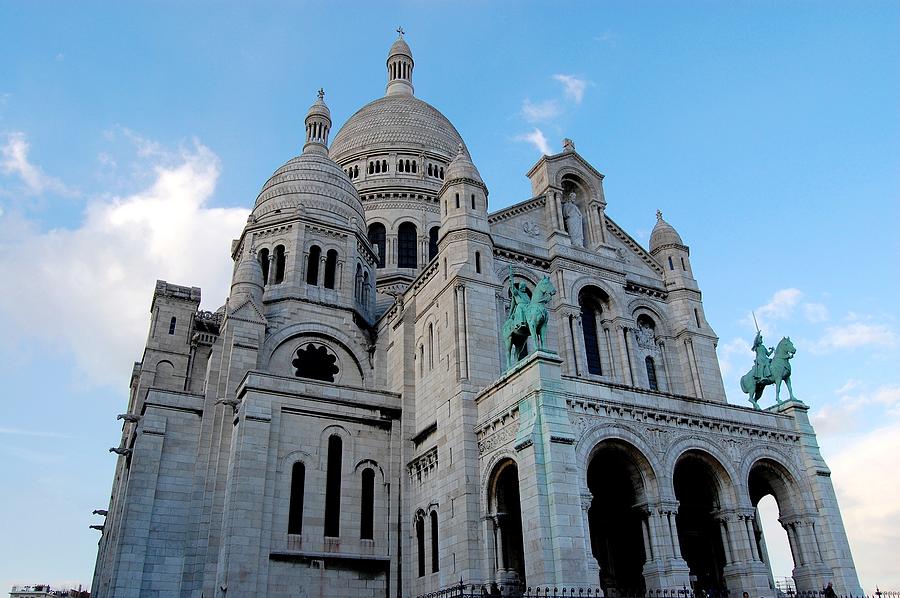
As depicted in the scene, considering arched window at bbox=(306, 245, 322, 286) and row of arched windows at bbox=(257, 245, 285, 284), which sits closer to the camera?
row of arched windows at bbox=(257, 245, 285, 284)

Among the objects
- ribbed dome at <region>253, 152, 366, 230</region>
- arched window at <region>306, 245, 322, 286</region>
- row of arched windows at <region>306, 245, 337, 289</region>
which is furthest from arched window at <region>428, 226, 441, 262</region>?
arched window at <region>306, 245, 322, 286</region>

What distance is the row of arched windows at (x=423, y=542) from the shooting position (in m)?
26.0

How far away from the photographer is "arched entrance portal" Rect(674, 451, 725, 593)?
88.7 ft

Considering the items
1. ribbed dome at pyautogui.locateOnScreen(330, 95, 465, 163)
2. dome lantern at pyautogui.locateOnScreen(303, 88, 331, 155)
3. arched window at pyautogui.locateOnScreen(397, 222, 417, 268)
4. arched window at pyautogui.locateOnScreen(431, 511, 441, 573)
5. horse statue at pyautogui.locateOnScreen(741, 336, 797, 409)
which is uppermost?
ribbed dome at pyautogui.locateOnScreen(330, 95, 465, 163)

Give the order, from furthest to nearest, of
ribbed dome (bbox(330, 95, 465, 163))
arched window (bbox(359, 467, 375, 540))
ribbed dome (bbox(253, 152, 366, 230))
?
ribbed dome (bbox(330, 95, 465, 163)), ribbed dome (bbox(253, 152, 366, 230)), arched window (bbox(359, 467, 375, 540))

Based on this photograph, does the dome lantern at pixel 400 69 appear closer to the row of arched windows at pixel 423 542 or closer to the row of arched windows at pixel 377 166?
the row of arched windows at pixel 377 166

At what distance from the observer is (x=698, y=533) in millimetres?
28031

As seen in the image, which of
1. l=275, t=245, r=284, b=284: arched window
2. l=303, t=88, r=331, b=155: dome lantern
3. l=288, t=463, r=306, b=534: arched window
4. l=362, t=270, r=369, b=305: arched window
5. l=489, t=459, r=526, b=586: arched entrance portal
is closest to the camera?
l=489, t=459, r=526, b=586: arched entrance portal

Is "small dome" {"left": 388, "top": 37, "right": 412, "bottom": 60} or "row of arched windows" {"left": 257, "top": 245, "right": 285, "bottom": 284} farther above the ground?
"small dome" {"left": 388, "top": 37, "right": 412, "bottom": 60}

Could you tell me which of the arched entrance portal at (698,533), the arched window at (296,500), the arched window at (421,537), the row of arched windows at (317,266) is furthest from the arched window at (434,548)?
the row of arched windows at (317,266)

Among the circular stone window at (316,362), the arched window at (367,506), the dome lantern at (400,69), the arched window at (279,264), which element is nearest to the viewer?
the arched window at (367,506)

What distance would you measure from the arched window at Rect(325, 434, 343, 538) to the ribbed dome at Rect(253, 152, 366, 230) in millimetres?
13610

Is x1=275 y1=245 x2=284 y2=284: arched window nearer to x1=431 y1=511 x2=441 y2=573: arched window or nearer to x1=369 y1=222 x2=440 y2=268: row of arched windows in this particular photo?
x1=369 y1=222 x2=440 y2=268: row of arched windows

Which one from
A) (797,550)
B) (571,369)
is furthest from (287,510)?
(797,550)
